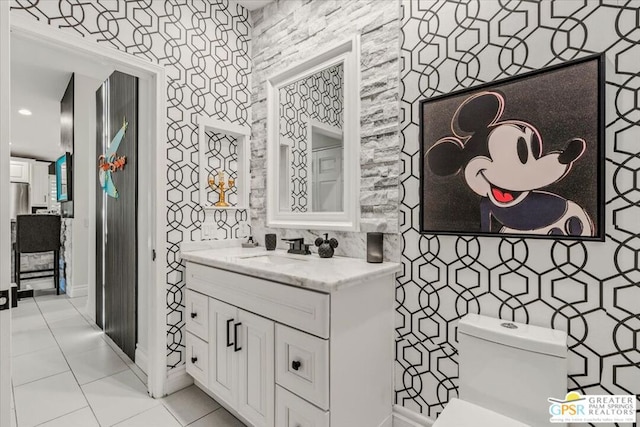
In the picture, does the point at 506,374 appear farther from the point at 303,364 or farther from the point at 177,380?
the point at 177,380

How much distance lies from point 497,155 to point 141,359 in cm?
279

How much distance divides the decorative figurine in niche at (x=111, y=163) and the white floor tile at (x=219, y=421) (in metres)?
2.05

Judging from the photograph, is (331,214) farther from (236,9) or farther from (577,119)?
(236,9)

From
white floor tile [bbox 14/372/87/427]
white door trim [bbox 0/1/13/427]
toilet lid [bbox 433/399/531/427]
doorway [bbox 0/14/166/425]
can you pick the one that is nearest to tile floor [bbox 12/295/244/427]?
white floor tile [bbox 14/372/87/427]

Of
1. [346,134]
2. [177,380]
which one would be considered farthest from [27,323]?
[346,134]

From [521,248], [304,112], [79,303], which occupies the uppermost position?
[304,112]

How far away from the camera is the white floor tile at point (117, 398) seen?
189 centimetres

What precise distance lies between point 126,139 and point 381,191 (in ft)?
7.18

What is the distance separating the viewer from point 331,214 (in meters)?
2.04

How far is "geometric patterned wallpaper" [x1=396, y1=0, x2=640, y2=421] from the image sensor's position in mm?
1148

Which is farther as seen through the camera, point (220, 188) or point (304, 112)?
point (220, 188)

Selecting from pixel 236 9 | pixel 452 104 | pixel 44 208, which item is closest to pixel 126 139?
pixel 236 9

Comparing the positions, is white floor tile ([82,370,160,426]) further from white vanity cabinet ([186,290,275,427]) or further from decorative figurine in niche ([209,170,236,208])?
decorative figurine in niche ([209,170,236,208])

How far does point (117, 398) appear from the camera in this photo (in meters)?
2.06
